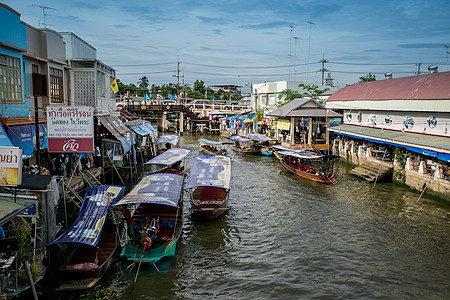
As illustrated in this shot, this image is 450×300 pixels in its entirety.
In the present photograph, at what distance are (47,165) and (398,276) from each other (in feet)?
56.3

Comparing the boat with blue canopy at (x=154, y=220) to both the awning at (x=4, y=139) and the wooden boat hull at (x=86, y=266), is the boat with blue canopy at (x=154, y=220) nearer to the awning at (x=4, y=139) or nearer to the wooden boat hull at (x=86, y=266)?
the wooden boat hull at (x=86, y=266)

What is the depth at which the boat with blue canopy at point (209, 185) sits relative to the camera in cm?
1630

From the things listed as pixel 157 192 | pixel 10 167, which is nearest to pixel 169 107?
pixel 157 192

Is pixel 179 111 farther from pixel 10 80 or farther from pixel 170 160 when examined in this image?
pixel 10 80

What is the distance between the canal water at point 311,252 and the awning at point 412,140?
297 cm

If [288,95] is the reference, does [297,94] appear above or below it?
above

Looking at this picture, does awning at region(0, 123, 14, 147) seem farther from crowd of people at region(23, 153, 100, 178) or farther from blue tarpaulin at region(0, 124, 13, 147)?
crowd of people at region(23, 153, 100, 178)

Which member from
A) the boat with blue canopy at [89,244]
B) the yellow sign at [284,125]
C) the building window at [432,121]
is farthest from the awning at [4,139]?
the yellow sign at [284,125]

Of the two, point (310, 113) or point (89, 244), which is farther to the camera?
point (310, 113)

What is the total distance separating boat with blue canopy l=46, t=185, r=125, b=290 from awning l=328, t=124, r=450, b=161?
56.9ft

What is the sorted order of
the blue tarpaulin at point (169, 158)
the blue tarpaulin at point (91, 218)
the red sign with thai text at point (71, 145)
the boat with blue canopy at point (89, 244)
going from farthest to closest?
the blue tarpaulin at point (169, 158)
the red sign with thai text at point (71, 145)
the blue tarpaulin at point (91, 218)
the boat with blue canopy at point (89, 244)

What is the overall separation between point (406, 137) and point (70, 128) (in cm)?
2113

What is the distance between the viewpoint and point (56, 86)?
69.5ft

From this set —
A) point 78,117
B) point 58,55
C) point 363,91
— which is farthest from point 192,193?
point 363,91
